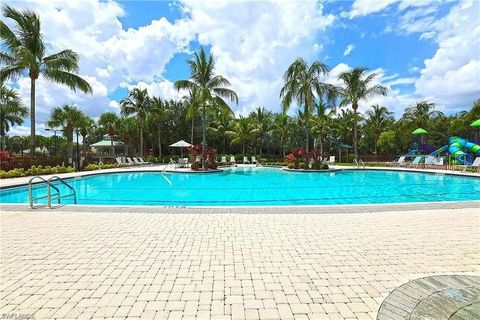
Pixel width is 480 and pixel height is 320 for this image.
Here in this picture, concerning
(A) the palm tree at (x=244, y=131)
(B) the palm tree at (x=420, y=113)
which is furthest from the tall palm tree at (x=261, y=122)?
(B) the palm tree at (x=420, y=113)

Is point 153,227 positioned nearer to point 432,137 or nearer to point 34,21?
point 34,21

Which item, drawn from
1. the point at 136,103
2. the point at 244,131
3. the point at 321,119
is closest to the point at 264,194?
the point at 321,119

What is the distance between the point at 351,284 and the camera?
3305 millimetres

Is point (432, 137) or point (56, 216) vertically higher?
point (432, 137)

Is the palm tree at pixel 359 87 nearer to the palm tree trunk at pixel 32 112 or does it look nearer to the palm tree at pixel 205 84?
the palm tree at pixel 205 84

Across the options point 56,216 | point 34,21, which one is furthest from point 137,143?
point 56,216

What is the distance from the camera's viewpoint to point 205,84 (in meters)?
21.8

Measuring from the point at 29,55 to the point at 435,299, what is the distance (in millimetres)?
21577

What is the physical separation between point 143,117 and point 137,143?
29.8 ft

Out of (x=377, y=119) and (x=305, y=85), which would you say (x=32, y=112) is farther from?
(x=377, y=119)

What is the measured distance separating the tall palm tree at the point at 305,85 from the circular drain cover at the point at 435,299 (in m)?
19.1

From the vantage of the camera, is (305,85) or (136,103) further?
(136,103)

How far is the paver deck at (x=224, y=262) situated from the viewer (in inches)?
113

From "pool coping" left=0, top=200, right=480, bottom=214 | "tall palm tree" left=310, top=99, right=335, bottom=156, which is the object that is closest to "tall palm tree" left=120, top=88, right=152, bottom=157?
"tall palm tree" left=310, top=99, right=335, bottom=156
